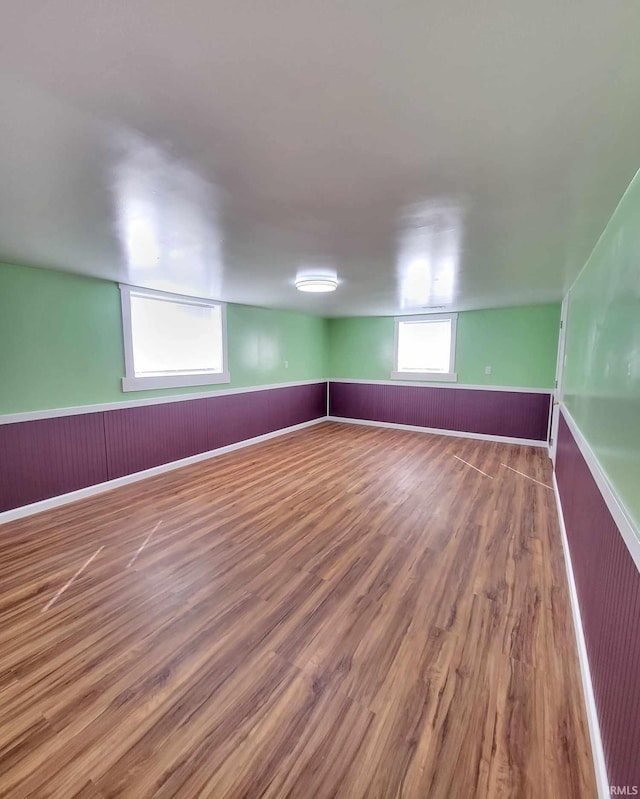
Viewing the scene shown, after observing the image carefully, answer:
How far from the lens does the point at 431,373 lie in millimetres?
6188

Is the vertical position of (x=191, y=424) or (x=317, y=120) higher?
(x=317, y=120)

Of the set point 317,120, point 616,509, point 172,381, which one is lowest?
point 616,509

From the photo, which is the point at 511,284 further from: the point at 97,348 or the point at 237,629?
the point at 97,348

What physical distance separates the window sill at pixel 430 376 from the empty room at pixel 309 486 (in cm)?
243

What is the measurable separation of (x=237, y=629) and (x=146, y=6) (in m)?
2.29

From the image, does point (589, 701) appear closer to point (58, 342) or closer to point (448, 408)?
point (58, 342)

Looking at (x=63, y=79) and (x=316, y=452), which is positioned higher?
(x=63, y=79)

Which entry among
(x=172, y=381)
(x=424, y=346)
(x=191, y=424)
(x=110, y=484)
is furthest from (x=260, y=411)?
(x=424, y=346)

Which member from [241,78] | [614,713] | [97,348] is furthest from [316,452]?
[241,78]

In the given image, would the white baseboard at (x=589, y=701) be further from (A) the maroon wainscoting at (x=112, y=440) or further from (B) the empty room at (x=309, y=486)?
(A) the maroon wainscoting at (x=112, y=440)

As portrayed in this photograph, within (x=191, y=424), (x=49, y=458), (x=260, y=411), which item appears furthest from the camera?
(x=260, y=411)

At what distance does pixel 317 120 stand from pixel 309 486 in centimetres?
326

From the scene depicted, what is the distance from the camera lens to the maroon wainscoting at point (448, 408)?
539 cm

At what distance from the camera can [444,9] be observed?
0.73m
